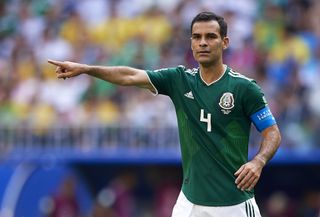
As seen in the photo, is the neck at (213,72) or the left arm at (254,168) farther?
the neck at (213,72)

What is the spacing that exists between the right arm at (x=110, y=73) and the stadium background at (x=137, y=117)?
6009 mm

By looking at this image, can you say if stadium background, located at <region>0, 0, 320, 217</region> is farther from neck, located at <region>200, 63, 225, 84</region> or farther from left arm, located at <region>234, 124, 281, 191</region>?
left arm, located at <region>234, 124, 281, 191</region>

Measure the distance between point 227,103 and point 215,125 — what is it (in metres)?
0.20

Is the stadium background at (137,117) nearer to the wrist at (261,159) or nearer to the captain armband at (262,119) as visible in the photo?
the captain armband at (262,119)

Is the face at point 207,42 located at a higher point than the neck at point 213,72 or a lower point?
higher

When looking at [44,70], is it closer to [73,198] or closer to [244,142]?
[73,198]

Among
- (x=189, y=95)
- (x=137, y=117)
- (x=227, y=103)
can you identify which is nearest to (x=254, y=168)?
(x=227, y=103)

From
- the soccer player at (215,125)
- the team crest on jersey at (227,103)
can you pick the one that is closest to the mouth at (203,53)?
the soccer player at (215,125)

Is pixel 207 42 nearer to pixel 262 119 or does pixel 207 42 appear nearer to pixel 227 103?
pixel 227 103

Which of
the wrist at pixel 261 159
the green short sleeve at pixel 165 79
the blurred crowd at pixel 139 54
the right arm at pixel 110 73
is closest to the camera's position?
the wrist at pixel 261 159

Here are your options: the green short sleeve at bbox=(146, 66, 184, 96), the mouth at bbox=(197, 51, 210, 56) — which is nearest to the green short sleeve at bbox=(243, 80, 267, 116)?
the mouth at bbox=(197, 51, 210, 56)

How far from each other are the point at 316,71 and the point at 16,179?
4.63 meters

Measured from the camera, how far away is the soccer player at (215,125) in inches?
324

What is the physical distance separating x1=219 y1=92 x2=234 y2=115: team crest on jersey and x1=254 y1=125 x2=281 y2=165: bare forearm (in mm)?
341
